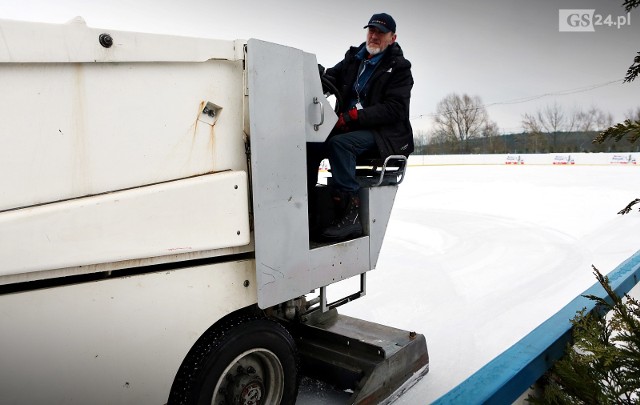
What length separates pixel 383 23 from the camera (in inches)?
89.3

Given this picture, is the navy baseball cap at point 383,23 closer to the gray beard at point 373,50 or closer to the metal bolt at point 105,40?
the gray beard at point 373,50

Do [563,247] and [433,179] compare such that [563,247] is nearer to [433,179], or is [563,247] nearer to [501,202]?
[501,202]

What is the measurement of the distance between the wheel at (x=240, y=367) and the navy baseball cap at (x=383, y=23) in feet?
4.89

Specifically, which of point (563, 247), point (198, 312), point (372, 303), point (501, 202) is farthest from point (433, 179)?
point (198, 312)

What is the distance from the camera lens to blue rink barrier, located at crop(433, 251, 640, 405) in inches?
61.5

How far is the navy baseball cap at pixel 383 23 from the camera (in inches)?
89.1

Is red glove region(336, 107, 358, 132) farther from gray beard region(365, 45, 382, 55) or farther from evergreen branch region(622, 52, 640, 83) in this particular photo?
evergreen branch region(622, 52, 640, 83)

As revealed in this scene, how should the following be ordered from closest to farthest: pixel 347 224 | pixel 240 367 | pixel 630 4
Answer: pixel 630 4 < pixel 240 367 < pixel 347 224

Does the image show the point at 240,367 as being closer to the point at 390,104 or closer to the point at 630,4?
the point at 390,104

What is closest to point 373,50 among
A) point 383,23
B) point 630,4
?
point 383,23

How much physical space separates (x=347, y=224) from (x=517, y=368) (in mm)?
858

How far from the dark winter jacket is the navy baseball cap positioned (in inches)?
3.3

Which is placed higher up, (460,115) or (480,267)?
(460,115)

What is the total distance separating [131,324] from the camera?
51.5 inches
